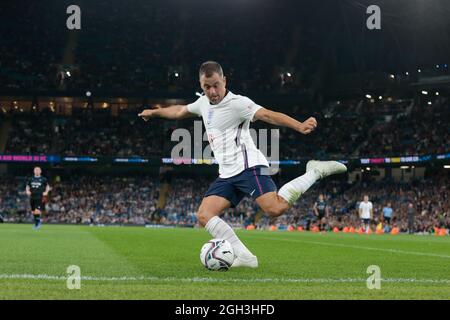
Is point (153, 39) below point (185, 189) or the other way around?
the other way around

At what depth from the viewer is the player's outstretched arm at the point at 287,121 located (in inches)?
284

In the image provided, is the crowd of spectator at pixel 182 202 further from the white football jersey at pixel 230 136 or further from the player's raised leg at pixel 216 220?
the white football jersey at pixel 230 136

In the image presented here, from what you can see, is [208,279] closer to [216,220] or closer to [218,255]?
[218,255]

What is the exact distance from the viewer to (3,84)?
57.4m

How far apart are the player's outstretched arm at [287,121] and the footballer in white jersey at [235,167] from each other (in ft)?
0.65

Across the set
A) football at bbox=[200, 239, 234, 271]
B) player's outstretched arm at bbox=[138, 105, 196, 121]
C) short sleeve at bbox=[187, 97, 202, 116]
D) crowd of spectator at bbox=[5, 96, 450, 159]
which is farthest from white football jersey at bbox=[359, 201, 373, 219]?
football at bbox=[200, 239, 234, 271]

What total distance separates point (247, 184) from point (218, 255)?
0.99m

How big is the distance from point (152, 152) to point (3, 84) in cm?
1455

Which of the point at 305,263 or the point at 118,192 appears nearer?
the point at 305,263

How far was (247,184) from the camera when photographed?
851 centimetres

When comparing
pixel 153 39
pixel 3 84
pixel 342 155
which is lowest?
pixel 342 155
